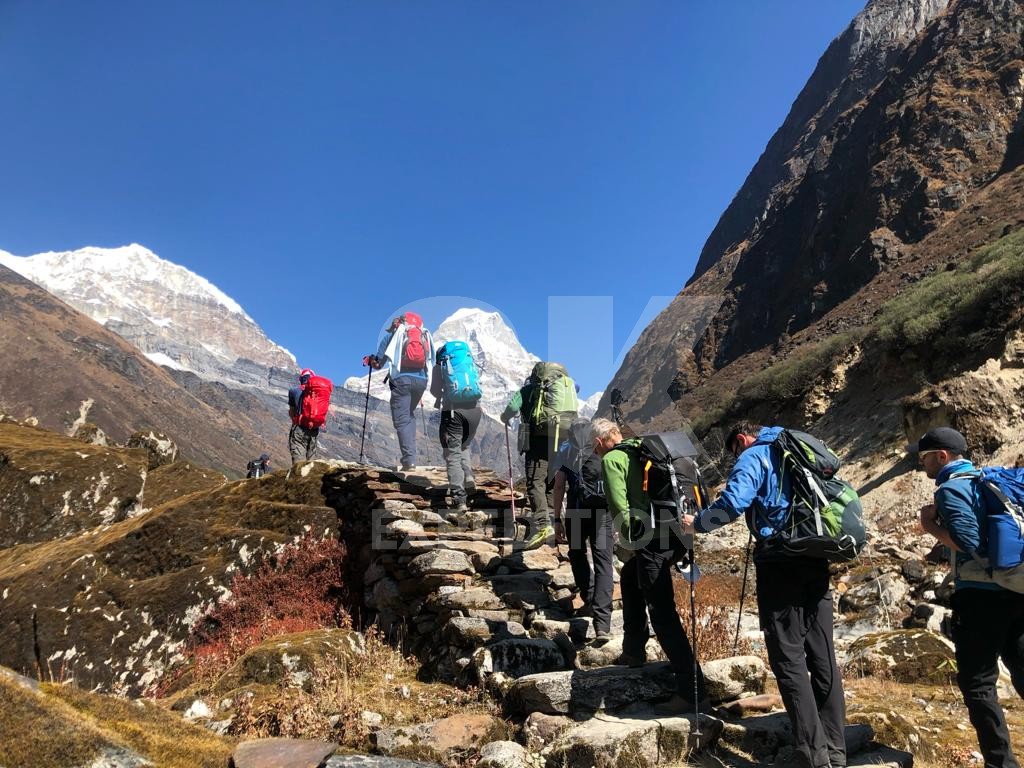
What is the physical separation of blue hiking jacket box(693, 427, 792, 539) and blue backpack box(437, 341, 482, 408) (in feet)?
16.1

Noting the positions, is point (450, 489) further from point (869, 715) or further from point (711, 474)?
point (711, 474)

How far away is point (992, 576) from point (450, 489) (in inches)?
267

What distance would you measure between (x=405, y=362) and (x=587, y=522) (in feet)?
14.9

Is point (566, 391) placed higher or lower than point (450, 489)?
higher

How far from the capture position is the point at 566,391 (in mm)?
7828

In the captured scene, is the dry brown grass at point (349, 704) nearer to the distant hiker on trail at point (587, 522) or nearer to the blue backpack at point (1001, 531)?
the distant hiker on trail at point (587, 522)

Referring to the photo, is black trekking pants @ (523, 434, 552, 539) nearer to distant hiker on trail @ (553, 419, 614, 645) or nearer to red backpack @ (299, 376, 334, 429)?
distant hiker on trail @ (553, 419, 614, 645)

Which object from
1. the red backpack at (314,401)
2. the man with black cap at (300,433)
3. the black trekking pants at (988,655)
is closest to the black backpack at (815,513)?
the black trekking pants at (988,655)

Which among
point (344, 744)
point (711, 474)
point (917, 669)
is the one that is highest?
point (711, 474)

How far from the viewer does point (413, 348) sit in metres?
9.55

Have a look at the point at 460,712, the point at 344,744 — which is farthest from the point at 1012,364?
the point at 344,744

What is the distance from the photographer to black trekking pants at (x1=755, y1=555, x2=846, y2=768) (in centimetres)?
366

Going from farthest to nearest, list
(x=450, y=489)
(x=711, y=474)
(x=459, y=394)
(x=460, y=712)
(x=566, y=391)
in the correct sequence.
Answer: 1. (x=711, y=474)
2. (x=450, y=489)
3. (x=459, y=394)
4. (x=566, y=391)
5. (x=460, y=712)

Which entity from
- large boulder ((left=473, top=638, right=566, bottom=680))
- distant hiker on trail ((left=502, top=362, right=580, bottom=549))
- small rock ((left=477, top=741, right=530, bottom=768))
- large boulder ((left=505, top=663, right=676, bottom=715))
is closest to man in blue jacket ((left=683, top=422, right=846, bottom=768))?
large boulder ((left=505, top=663, right=676, bottom=715))
